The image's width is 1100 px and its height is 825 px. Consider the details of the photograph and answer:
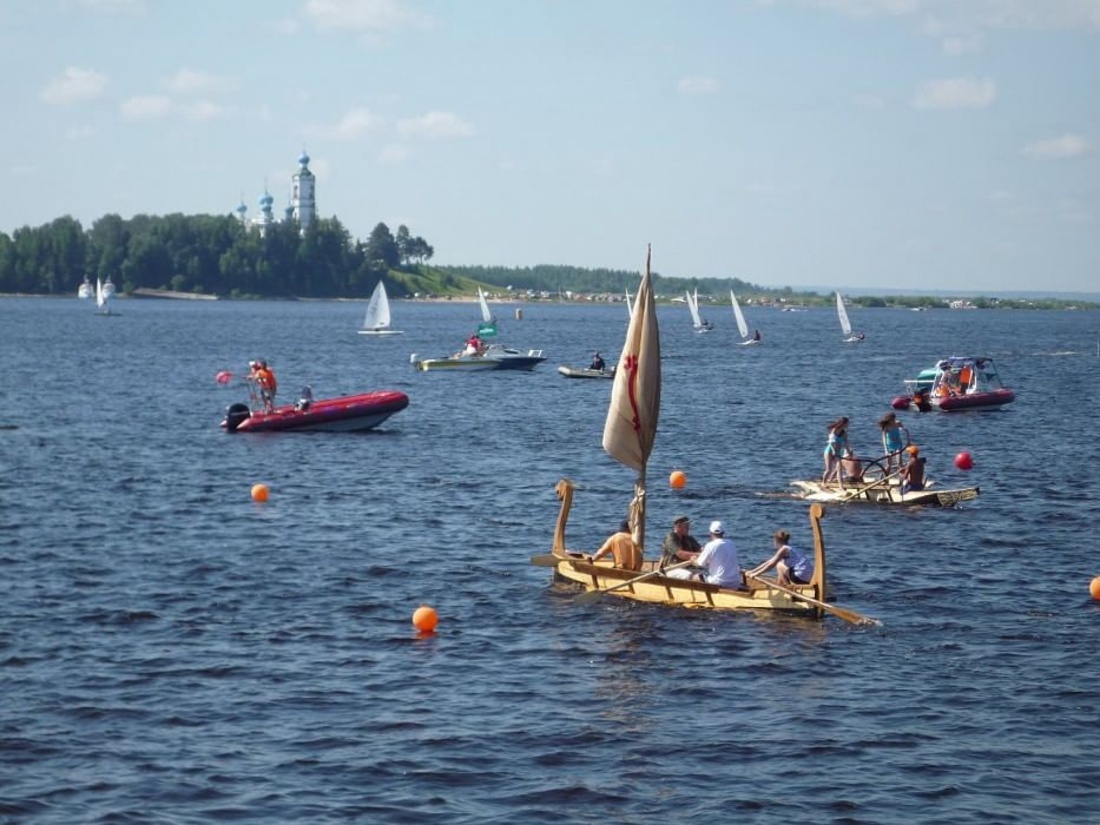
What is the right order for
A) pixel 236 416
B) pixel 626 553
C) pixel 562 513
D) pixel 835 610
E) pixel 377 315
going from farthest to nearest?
pixel 377 315 → pixel 236 416 → pixel 562 513 → pixel 626 553 → pixel 835 610

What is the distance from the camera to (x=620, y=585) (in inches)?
1144

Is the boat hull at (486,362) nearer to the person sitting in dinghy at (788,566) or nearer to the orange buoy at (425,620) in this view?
the person sitting in dinghy at (788,566)

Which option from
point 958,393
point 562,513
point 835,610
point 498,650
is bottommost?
point 498,650

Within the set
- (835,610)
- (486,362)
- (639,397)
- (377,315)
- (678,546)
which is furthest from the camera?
(377,315)

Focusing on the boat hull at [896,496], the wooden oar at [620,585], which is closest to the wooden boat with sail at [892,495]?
the boat hull at [896,496]

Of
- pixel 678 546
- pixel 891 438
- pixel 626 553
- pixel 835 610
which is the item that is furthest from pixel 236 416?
pixel 835 610

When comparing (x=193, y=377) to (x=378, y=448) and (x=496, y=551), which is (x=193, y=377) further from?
(x=496, y=551)

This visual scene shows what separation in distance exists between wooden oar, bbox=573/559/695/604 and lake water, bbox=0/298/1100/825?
18.3 inches

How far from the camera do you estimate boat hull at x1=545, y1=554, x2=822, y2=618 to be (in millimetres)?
28031

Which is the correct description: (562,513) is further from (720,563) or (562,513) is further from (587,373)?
(587,373)

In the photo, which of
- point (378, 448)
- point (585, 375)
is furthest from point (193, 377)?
point (378, 448)

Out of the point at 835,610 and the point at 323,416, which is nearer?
the point at 835,610

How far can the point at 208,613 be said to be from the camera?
28.5 m

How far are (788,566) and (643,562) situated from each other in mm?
2931
